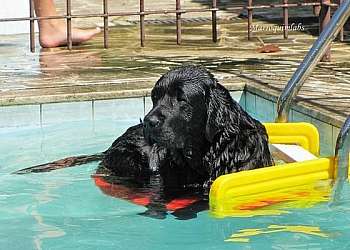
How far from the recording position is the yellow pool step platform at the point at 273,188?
4.86 metres

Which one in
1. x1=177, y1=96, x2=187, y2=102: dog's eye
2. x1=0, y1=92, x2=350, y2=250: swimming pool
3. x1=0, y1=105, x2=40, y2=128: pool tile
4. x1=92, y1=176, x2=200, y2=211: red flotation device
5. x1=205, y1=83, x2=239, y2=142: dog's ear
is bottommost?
x1=0, y1=92, x2=350, y2=250: swimming pool

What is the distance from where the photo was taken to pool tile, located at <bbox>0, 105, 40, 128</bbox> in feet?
24.6

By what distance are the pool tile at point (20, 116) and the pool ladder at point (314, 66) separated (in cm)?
231

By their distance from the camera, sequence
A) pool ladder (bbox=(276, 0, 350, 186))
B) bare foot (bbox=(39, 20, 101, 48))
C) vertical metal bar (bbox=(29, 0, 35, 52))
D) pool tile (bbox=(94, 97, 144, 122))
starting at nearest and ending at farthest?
1. pool ladder (bbox=(276, 0, 350, 186))
2. pool tile (bbox=(94, 97, 144, 122))
3. vertical metal bar (bbox=(29, 0, 35, 52))
4. bare foot (bbox=(39, 20, 101, 48))

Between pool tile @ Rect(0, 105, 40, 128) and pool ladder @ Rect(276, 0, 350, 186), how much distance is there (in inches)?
90.8

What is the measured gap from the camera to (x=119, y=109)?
7.79 metres

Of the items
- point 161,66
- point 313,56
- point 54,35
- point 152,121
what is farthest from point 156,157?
point 54,35

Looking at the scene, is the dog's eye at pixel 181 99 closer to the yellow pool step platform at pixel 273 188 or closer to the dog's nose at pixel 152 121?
the dog's nose at pixel 152 121

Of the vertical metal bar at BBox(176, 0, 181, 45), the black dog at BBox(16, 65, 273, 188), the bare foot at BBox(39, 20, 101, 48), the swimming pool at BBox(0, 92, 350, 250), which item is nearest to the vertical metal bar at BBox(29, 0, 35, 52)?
the bare foot at BBox(39, 20, 101, 48)

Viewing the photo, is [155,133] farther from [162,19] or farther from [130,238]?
[162,19]

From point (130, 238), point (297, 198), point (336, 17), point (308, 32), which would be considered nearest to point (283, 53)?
point (308, 32)

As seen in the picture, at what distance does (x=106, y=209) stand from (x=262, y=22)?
763 cm

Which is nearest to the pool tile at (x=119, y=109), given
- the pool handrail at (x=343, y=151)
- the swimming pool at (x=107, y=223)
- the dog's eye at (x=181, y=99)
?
the swimming pool at (x=107, y=223)

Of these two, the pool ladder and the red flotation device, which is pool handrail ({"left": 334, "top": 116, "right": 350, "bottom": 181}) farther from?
the red flotation device
